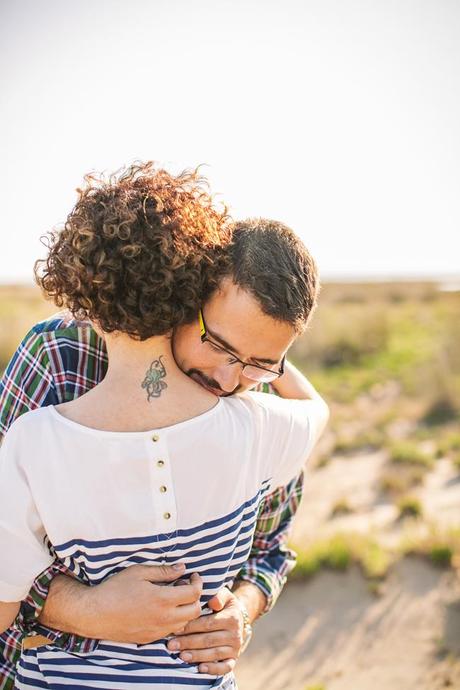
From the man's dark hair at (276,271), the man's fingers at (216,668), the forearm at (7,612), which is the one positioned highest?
the man's dark hair at (276,271)

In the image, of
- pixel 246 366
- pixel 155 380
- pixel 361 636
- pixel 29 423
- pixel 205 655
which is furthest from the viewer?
pixel 361 636

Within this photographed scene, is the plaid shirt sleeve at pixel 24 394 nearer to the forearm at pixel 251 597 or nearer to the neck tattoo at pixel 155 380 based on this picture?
the neck tattoo at pixel 155 380

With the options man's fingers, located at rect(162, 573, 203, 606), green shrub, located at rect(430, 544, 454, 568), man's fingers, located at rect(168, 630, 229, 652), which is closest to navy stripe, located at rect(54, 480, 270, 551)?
man's fingers, located at rect(162, 573, 203, 606)

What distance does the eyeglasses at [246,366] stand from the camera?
2070 millimetres

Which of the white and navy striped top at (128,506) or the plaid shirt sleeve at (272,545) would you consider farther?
the plaid shirt sleeve at (272,545)

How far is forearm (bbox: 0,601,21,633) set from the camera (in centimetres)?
169

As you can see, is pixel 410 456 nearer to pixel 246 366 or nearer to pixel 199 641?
pixel 246 366

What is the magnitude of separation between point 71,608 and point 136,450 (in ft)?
1.82

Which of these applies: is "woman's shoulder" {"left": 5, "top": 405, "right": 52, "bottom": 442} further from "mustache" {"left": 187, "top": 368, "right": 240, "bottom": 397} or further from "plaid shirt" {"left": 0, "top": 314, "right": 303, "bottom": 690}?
"mustache" {"left": 187, "top": 368, "right": 240, "bottom": 397}

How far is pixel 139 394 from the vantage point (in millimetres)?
1655

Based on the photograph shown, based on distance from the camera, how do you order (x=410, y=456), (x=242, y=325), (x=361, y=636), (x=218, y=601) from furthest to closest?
(x=410, y=456)
(x=361, y=636)
(x=242, y=325)
(x=218, y=601)

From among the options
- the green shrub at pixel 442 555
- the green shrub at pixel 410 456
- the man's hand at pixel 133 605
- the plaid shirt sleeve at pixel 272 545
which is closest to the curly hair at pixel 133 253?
the man's hand at pixel 133 605

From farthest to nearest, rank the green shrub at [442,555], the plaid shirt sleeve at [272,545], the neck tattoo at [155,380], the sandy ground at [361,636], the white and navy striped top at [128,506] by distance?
the green shrub at [442,555] < the sandy ground at [361,636] < the plaid shirt sleeve at [272,545] < the neck tattoo at [155,380] < the white and navy striped top at [128,506]

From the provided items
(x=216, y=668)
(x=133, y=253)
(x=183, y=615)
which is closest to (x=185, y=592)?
(x=183, y=615)
